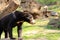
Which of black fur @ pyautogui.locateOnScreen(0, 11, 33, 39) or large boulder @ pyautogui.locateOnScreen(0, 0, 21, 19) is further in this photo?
black fur @ pyautogui.locateOnScreen(0, 11, 33, 39)

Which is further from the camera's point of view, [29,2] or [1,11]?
[29,2]

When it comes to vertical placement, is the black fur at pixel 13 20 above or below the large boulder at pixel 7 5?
above

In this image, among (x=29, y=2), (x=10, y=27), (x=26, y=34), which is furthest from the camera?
(x=29, y=2)

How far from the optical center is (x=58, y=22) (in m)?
11.8

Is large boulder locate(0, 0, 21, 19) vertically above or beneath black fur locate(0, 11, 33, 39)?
beneath

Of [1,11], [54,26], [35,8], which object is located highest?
[35,8]

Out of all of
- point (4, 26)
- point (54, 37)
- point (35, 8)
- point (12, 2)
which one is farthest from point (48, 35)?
point (12, 2)

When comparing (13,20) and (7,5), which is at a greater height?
(13,20)

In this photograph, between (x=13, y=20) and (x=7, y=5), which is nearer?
(x=7, y=5)

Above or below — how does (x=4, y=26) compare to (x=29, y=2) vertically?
below

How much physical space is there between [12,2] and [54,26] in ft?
29.6

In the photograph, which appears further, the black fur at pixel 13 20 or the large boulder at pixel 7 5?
the black fur at pixel 13 20

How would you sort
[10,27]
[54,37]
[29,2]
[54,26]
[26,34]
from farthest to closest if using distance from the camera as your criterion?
[29,2] < [54,26] < [26,34] < [54,37] < [10,27]

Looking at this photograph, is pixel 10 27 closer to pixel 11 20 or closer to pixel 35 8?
pixel 11 20
